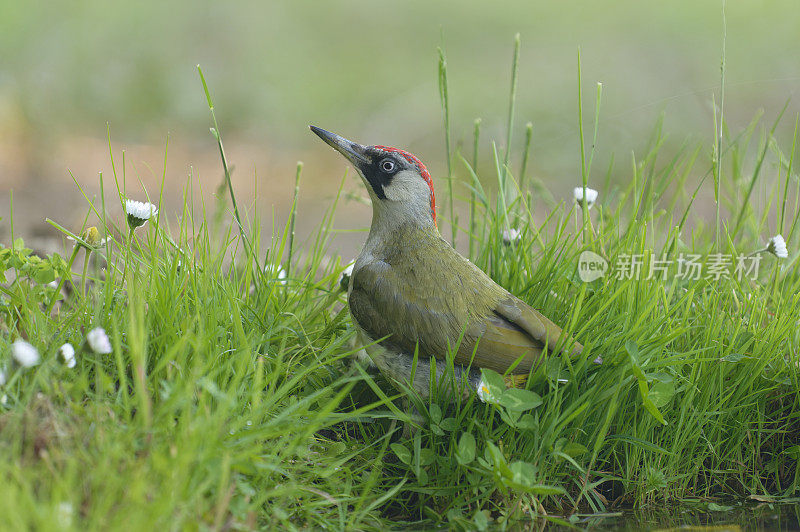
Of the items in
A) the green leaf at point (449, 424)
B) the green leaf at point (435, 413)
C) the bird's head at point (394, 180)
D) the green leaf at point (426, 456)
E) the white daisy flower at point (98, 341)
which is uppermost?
the bird's head at point (394, 180)

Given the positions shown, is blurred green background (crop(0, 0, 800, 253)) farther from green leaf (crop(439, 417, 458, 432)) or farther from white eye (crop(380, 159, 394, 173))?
green leaf (crop(439, 417, 458, 432))

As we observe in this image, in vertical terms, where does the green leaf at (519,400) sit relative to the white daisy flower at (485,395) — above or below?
below

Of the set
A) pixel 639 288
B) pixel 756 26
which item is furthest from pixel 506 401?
pixel 756 26

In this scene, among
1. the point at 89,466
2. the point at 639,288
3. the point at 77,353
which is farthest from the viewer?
the point at 639,288

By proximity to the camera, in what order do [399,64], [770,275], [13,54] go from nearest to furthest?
[770,275], [13,54], [399,64]

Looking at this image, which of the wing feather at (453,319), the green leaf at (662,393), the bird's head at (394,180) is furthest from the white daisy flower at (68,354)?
the green leaf at (662,393)

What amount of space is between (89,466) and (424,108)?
21.1 ft

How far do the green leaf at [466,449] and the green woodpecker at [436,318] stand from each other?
163 mm

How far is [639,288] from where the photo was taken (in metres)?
3.67

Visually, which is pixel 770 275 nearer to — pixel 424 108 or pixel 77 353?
pixel 77 353

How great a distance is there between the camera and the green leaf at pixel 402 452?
3160 mm

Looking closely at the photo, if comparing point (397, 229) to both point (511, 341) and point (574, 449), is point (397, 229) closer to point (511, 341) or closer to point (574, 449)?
point (511, 341)

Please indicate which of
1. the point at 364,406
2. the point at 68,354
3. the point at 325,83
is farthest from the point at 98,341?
the point at 325,83

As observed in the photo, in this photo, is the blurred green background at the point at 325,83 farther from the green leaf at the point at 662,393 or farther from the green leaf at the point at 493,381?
the green leaf at the point at 662,393
